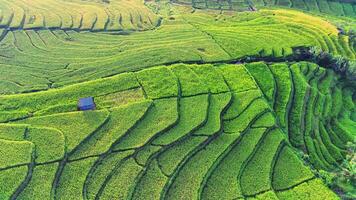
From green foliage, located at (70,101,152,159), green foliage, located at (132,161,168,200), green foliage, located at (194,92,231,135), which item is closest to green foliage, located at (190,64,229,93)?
green foliage, located at (194,92,231,135)

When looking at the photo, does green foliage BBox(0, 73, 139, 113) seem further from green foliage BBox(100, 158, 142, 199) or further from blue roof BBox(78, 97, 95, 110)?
green foliage BBox(100, 158, 142, 199)

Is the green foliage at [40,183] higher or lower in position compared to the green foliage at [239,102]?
lower

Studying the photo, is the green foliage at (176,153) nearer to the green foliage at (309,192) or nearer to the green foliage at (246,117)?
the green foliage at (246,117)

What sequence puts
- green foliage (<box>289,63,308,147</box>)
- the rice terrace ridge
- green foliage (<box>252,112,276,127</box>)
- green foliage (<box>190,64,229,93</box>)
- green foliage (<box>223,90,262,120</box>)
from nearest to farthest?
the rice terrace ridge < green foliage (<box>252,112,276,127</box>) < green foliage (<box>223,90,262,120</box>) < green foliage (<box>289,63,308,147</box>) < green foliage (<box>190,64,229,93</box>)

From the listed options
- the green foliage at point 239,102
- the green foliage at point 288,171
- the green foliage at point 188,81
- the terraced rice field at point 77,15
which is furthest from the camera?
the terraced rice field at point 77,15

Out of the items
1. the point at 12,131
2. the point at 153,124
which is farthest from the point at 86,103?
the point at 12,131

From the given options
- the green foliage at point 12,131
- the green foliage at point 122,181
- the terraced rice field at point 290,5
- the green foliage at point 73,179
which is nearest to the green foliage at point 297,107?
the green foliage at point 122,181

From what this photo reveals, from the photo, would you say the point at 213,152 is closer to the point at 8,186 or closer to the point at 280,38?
the point at 8,186

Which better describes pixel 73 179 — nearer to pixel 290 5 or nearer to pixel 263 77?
pixel 263 77
